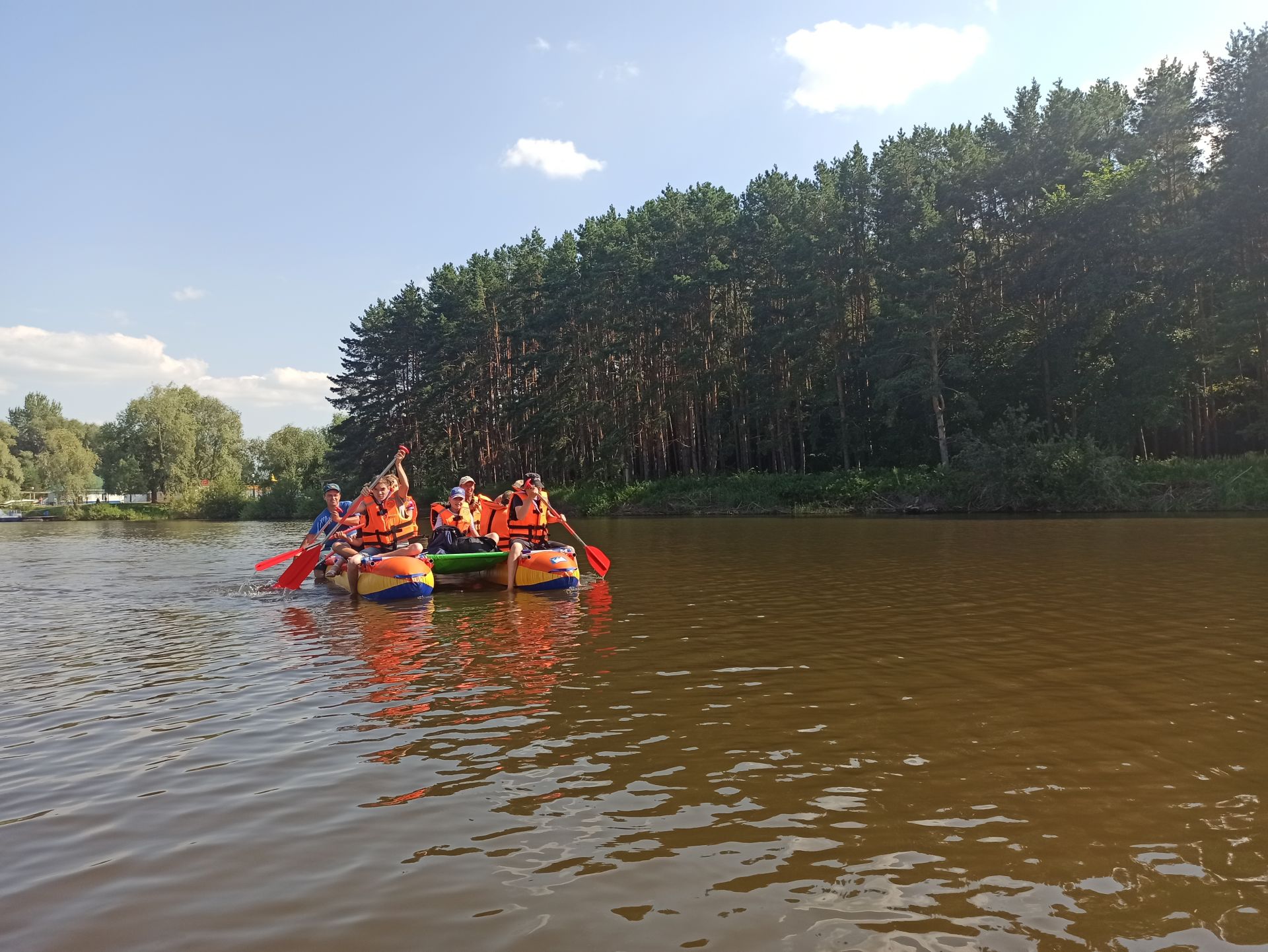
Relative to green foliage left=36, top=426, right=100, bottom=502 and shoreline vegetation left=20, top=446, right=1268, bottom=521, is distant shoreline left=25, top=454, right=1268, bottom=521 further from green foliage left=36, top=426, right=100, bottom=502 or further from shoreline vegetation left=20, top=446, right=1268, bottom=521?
green foliage left=36, top=426, right=100, bottom=502

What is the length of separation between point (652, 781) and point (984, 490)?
3306cm

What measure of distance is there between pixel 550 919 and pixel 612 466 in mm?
45915

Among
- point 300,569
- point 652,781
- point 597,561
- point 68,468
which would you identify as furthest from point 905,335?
point 68,468

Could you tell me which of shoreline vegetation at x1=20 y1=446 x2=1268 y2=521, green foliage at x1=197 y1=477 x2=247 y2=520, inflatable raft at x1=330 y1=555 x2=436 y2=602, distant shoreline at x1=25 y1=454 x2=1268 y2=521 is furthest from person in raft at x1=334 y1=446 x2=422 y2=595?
green foliage at x1=197 y1=477 x2=247 y2=520

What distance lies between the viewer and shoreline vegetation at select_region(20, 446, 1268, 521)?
30.7m

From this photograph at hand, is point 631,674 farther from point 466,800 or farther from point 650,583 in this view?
point 650,583

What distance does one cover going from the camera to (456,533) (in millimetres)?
16094

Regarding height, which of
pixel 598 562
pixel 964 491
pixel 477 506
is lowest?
pixel 598 562

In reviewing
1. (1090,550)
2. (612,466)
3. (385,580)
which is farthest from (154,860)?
(612,466)

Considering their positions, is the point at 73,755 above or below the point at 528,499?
below

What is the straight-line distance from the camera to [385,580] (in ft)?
45.5

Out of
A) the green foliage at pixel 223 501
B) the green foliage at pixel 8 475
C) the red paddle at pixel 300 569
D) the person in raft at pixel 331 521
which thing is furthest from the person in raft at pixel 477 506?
the green foliage at pixel 8 475

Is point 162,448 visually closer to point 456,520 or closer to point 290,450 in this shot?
point 290,450

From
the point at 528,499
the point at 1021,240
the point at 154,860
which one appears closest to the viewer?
the point at 154,860
